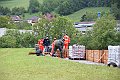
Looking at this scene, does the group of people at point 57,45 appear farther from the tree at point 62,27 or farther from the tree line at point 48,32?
the tree at point 62,27

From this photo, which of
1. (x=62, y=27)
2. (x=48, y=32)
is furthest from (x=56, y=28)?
(x=48, y=32)

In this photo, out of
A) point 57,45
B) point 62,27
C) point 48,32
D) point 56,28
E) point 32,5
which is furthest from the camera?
point 32,5

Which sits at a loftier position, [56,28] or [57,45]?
[56,28]

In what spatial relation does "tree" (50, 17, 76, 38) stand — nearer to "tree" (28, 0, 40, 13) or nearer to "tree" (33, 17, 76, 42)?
"tree" (33, 17, 76, 42)

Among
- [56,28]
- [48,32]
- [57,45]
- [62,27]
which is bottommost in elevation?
[48,32]

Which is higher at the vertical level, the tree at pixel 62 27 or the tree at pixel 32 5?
the tree at pixel 32 5

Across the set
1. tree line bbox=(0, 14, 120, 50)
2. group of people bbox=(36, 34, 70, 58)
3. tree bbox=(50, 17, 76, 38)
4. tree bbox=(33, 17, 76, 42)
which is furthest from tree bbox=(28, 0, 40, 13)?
group of people bbox=(36, 34, 70, 58)

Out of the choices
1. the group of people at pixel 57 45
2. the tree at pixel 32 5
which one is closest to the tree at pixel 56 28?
the tree at pixel 32 5

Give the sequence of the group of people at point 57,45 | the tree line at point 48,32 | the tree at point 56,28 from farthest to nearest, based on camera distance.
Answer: the tree at point 56,28, the tree line at point 48,32, the group of people at point 57,45

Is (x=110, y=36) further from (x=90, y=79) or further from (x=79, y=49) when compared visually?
(x=90, y=79)

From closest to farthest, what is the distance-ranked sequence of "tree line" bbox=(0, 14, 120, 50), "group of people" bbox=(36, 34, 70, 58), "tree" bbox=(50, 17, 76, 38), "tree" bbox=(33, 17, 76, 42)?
1. "group of people" bbox=(36, 34, 70, 58)
2. "tree line" bbox=(0, 14, 120, 50)
3. "tree" bbox=(33, 17, 76, 42)
4. "tree" bbox=(50, 17, 76, 38)

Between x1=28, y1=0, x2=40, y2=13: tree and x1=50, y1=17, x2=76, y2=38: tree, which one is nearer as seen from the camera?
x1=28, y1=0, x2=40, y2=13: tree

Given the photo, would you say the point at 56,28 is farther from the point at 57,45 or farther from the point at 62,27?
the point at 57,45

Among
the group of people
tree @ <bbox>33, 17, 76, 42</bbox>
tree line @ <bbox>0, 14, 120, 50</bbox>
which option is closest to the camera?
the group of people
